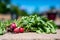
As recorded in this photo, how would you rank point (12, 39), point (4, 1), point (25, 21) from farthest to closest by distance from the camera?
point (4, 1) < point (25, 21) < point (12, 39)

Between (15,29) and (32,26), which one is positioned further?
(32,26)

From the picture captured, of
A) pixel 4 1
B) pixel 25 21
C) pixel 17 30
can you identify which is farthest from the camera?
pixel 4 1

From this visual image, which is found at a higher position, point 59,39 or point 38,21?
point 38,21

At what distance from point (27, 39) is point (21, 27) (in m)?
0.71

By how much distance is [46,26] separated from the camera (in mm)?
2855

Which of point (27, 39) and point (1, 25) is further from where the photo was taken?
point (1, 25)

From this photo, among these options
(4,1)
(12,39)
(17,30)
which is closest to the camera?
(12,39)

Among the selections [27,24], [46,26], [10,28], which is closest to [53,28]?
[46,26]

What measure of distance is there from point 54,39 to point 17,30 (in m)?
0.66

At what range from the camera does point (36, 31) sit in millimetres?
2773

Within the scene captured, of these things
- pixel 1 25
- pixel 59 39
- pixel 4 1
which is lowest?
pixel 59 39

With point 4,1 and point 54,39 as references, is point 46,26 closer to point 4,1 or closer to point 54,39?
point 54,39

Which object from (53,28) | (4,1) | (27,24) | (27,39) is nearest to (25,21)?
(27,24)

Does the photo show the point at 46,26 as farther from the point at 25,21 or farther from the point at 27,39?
the point at 27,39
